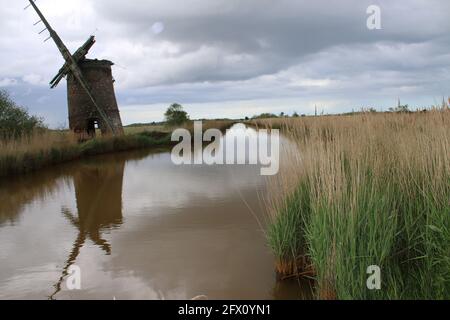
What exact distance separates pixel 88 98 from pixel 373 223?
777 inches

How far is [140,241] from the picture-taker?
5.27 m

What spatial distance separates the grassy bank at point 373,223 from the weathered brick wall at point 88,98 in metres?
18.4

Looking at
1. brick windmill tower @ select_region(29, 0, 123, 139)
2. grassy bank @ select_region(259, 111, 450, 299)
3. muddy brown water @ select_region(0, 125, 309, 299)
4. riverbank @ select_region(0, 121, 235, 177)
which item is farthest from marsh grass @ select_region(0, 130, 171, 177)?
grassy bank @ select_region(259, 111, 450, 299)

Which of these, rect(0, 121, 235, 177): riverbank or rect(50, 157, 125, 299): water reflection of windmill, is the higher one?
rect(0, 121, 235, 177): riverbank

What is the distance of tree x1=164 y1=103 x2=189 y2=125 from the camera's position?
3627cm

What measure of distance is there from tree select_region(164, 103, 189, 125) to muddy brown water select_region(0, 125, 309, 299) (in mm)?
26398

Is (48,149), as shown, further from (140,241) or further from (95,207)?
(140,241)

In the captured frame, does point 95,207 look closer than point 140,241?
No

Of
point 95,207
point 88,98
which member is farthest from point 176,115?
point 95,207

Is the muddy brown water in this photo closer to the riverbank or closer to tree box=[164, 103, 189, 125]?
the riverbank

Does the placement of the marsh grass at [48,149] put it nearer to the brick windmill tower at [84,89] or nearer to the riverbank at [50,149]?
the riverbank at [50,149]

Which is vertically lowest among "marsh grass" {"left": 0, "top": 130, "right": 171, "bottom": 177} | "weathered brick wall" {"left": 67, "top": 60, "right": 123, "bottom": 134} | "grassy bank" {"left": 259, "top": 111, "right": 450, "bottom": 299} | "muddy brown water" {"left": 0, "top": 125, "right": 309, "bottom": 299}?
"muddy brown water" {"left": 0, "top": 125, "right": 309, "bottom": 299}
